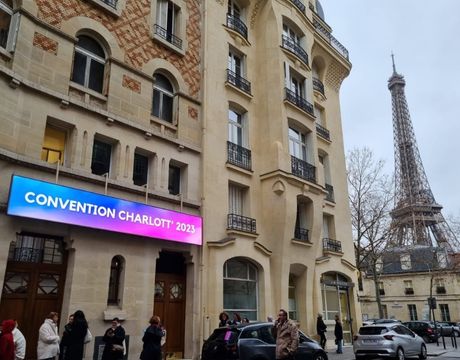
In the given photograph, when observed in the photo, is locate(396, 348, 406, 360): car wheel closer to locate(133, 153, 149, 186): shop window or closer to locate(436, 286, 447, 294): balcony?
locate(133, 153, 149, 186): shop window

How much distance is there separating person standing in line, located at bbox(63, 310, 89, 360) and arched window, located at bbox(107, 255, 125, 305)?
121 inches

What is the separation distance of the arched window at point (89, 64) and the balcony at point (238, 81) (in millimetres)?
6295

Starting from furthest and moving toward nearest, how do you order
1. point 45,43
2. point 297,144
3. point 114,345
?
point 297,144
point 45,43
point 114,345

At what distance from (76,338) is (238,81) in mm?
13541

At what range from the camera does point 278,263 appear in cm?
1730

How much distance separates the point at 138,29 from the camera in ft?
49.5

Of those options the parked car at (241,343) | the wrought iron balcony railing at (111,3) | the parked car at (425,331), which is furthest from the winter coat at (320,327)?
the parked car at (425,331)

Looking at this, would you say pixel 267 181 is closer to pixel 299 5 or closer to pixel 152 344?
pixel 152 344

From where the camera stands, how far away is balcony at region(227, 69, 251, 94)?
18.5 m

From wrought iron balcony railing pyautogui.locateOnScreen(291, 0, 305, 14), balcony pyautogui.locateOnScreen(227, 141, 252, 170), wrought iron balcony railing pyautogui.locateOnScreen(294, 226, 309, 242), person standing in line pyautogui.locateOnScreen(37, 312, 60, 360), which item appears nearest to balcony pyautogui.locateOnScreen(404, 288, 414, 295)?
wrought iron balcony railing pyautogui.locateOnScreen(294, 226, 309, 242)

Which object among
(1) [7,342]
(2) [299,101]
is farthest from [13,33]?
(2) [299,101]

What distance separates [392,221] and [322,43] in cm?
1474

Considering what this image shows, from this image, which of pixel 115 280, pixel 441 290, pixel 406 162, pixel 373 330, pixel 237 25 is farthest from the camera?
pixel 406 162

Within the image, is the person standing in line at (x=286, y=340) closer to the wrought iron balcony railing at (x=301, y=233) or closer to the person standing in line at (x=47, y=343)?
the person standing in line at (x=47, y=343)
